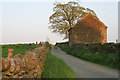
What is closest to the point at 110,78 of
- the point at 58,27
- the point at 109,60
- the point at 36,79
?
the point at 109,60

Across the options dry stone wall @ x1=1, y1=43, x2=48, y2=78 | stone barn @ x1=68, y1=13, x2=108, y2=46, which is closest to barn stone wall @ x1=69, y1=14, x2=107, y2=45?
stone barn @ x1=68, y1=13, x2=108, y2=46

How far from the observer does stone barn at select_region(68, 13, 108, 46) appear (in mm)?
20797

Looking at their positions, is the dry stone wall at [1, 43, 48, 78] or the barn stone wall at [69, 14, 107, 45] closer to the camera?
the dry stone wall at [1, 43, 48, 78]

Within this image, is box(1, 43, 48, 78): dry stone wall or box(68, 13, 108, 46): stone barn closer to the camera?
box(1, 43, 48, 78): dry stone wall

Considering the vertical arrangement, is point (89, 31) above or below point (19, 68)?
above

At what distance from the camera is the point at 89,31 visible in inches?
820

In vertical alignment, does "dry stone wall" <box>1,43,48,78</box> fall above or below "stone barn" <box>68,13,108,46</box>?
below

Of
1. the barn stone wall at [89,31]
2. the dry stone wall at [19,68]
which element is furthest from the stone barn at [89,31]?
the dry stone wall at [19,68]

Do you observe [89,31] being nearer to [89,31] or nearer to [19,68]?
[89,31]

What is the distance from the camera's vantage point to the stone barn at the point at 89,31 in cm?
2080

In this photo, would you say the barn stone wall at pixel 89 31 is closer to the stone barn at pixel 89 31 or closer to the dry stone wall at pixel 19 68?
the stone barn at pixel 89 31

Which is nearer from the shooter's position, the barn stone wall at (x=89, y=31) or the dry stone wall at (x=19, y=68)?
the dry stone wall at (x=19, y=68)

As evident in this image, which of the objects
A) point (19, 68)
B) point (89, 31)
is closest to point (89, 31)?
point (89, 31)

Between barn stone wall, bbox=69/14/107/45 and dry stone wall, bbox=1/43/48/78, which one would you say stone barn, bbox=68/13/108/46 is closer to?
barn stone wall, bbox=69/14/107/45
